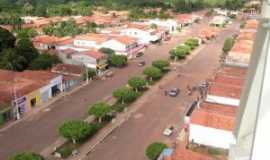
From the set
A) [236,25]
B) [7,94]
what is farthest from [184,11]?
[7,94]

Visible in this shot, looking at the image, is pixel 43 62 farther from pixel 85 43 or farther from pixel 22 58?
pixel 85 43

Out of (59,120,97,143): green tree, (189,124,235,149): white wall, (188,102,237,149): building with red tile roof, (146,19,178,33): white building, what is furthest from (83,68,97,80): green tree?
(146,19,178,33): white building

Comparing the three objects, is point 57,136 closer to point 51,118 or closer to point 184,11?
point 51,118

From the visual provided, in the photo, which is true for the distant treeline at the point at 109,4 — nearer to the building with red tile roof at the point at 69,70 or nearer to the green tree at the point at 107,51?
the green tree at the point at 107,51

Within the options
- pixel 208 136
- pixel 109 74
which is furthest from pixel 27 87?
pixel 208 136

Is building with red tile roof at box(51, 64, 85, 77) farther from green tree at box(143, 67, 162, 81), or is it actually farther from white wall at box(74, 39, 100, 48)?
white wall at box(74, 39, 100, 48)

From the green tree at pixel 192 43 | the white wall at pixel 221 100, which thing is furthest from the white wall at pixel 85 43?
the white wall at pixel 221 100
